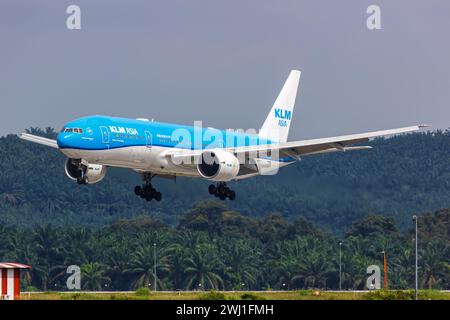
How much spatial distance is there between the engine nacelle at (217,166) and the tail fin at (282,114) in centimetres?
1386

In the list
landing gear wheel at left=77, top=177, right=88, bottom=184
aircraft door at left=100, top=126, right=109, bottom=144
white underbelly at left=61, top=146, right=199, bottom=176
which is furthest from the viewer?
landing gear wheel at left=77, top=177, right=88, bottom=184

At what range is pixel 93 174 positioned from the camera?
8988cm

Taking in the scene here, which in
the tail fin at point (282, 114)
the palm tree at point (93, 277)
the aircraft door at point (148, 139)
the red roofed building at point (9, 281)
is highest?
the tail fin at point (282, 114)

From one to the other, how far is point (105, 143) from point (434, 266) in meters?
90.6

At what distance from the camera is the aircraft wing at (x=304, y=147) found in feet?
289

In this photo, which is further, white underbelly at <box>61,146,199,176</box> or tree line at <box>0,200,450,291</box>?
tree line at <box>0,200,450,291</box>

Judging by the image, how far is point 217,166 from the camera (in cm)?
8888

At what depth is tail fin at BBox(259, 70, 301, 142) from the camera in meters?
104

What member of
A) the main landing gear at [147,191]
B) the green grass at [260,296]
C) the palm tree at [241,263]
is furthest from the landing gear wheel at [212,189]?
the palm tree at [241,263]

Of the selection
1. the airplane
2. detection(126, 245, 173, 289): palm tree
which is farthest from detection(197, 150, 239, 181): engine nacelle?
detection(126, 245, 173, 289): palm tree

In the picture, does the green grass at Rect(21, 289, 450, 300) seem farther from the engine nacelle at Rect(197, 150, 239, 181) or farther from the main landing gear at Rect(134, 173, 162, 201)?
the engine nacelle at Rect(197, 150, 239, 181)

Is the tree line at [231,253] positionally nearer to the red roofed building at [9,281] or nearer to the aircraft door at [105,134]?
the red roofed building at [9,281]
